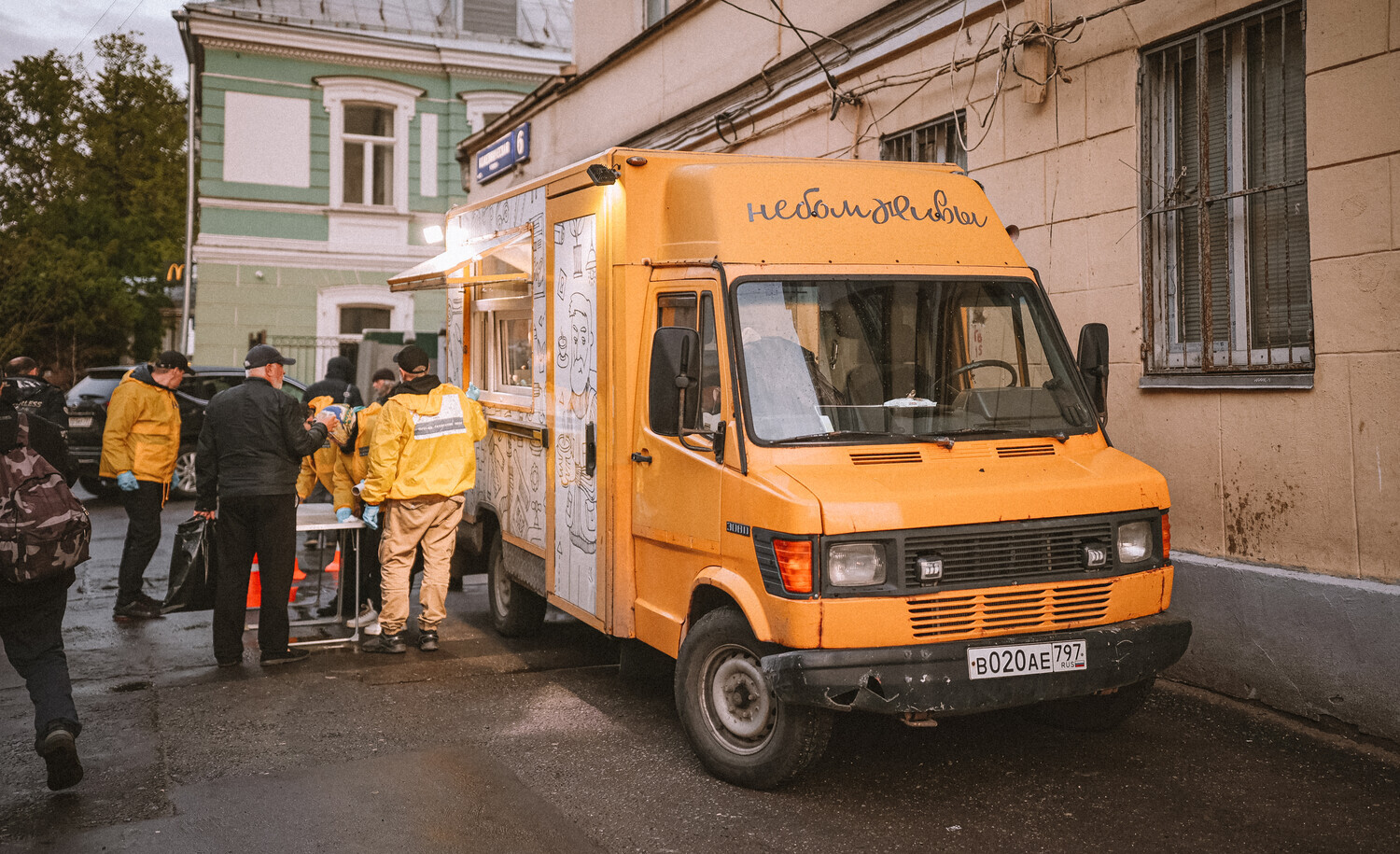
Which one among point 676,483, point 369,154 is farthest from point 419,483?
point 369,154

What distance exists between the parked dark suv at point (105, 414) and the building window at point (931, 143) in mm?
7853

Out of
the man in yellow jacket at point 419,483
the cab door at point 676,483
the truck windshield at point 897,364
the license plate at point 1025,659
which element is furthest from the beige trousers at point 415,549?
the license plate at point 1025,659

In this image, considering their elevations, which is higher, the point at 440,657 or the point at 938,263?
the point at 938,263

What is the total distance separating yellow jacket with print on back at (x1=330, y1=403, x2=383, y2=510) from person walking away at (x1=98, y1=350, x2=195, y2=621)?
1.58m

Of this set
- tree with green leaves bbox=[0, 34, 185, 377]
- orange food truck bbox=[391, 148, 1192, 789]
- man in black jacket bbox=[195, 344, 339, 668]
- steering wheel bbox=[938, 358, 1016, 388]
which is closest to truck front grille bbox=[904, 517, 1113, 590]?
orange food truck bbox=[391, 148, 1192, 789]

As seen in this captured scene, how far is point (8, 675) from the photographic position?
256 inches

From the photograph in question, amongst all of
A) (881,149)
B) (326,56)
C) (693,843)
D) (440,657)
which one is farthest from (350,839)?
(326,56)

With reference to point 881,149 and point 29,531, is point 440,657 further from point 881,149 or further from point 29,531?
point 881,149

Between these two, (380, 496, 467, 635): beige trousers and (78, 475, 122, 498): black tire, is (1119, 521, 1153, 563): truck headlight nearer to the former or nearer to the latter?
(380, 496, 467, 635): beige trousers

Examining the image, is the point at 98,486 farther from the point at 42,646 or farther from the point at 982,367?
the point at 982,367

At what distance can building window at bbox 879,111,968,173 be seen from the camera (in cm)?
858

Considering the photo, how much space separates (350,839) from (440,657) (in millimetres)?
2885

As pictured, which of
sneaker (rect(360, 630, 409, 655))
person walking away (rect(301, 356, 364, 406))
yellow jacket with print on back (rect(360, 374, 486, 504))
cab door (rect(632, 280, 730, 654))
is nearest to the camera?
cab door (rect(632, 280, 730, 654))

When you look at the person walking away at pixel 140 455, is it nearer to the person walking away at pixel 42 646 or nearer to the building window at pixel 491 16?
the person walking away at pixel 42 646
